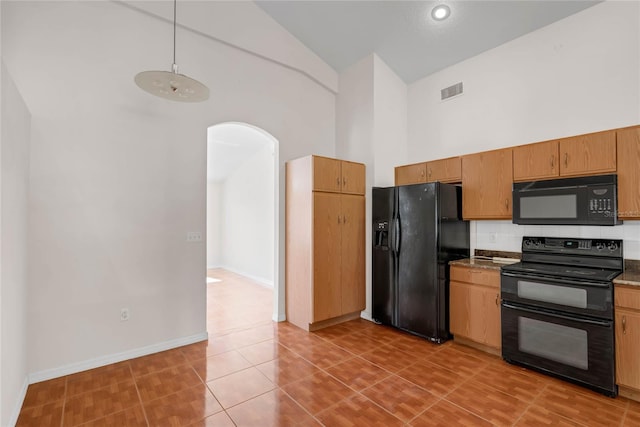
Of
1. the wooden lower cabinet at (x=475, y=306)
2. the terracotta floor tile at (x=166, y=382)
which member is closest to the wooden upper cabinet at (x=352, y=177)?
the wooden lower cabinet at (x=475, y=306)

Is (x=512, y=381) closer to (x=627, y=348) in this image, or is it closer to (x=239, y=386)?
(x=627, y=348)

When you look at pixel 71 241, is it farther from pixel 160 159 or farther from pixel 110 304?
pixel 160 159

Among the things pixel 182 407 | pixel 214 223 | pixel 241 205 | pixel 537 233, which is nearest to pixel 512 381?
pixel 537 233

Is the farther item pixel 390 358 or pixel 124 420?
pixel 390 358

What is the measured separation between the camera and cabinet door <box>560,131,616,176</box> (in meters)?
2.62

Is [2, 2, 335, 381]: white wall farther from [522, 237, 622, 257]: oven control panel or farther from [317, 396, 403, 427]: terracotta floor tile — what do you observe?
[522, 237, 622, 257]: oven control panel

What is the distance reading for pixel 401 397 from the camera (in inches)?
93.9

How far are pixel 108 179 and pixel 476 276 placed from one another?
12.6 ft

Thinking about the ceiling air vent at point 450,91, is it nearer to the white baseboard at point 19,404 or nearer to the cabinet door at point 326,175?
the cabinet door at point 326,175

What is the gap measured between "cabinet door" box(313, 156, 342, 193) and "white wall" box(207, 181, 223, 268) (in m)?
5.41

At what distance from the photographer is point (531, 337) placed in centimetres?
276

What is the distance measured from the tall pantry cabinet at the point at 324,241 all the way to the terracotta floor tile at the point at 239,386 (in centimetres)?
115

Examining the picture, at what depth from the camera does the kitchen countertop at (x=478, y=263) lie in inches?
124

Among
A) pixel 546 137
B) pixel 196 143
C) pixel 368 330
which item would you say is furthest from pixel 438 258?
pixel 196 143
